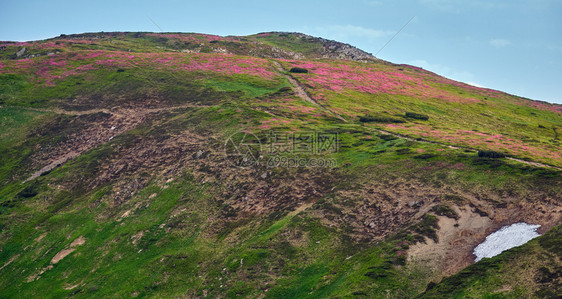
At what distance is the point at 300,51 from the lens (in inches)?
7264

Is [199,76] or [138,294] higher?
[199,76]

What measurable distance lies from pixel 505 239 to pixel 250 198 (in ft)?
103

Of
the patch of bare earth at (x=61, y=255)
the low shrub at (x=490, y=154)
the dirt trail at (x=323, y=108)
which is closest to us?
the patch of bare earth at (x=61, y=255)

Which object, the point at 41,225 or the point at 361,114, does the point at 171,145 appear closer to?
the point at 41,225

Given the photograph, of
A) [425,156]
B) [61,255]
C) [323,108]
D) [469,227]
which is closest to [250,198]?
[61,255]

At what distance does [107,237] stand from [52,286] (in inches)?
324

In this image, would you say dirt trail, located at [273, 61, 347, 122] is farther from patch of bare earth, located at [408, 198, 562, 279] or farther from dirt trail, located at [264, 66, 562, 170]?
patch of bare earth, located at [408, 198, 562, 279]

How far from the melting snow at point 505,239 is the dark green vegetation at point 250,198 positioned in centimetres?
121

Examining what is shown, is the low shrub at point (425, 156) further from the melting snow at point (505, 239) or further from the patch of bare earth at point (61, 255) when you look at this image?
the patch of bare earth at point (61, 255)

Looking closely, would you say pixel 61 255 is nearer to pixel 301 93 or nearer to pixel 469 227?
pixel 469 227

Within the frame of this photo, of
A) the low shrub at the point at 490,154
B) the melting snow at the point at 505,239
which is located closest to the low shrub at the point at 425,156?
the low shrub at the point at 490,154

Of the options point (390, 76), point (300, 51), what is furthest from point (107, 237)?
point (300, 51)

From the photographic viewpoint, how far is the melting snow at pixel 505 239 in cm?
2953

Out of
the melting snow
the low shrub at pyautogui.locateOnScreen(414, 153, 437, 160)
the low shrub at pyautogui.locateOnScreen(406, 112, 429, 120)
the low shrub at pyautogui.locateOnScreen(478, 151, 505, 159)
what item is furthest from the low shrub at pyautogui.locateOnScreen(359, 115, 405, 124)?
the melting snow
